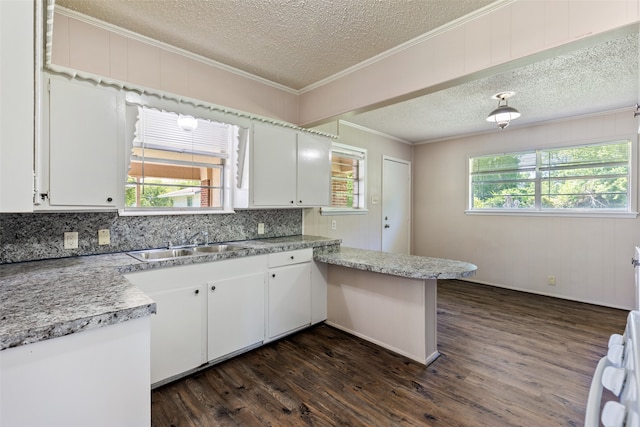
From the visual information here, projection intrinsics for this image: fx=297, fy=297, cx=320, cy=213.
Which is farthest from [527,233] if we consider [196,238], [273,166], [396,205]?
[196,238]

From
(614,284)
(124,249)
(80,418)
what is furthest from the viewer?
(614,284)

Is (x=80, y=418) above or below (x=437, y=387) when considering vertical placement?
above

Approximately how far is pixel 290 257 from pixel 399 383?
1344 millimetres

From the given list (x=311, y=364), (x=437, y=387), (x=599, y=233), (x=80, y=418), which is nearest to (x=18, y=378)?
(x=80, y=418)

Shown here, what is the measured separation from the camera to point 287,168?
305cm

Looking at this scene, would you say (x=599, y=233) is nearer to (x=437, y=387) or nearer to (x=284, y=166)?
(x=437, y=387)

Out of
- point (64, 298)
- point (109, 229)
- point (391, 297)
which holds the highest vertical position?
point (109, 229)

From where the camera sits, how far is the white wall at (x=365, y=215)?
3840 millimetres

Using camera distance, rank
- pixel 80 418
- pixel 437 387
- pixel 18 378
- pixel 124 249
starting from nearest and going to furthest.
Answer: pixel 18 378 → pixel 80 418 → pixel 437 387 → pixel 124 249

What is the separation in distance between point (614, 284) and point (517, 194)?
158 centimetres

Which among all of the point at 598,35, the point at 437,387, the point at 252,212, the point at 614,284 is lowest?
the point at 437,387

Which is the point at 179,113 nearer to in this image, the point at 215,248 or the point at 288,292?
the point at 215,248

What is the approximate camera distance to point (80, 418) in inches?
40.4

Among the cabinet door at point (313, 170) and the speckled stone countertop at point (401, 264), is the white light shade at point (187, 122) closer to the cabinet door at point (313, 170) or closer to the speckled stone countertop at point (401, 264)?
the cabinet door at point (313, 170)
